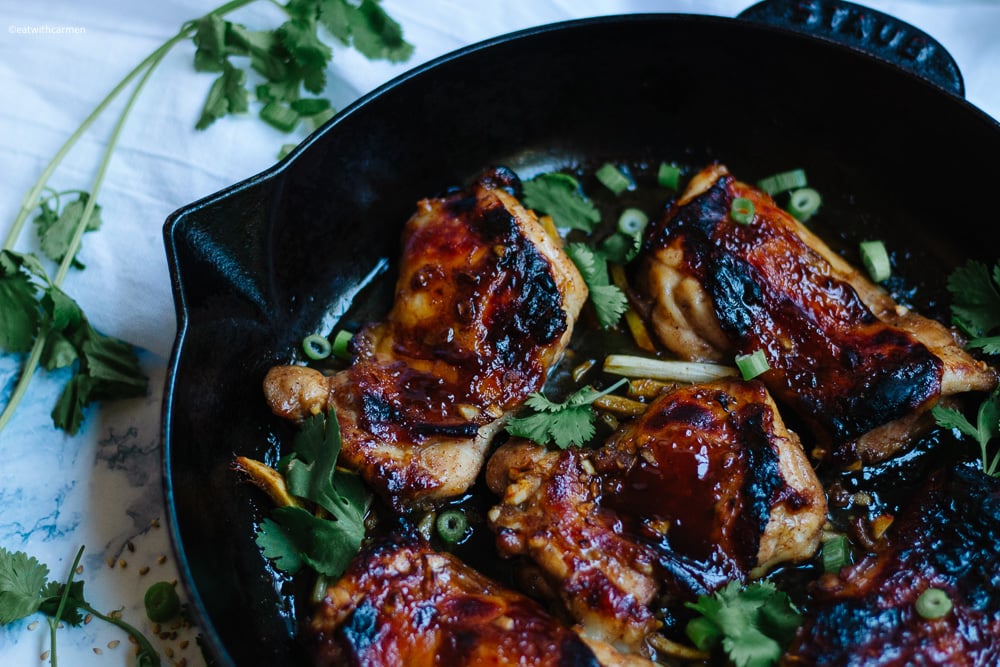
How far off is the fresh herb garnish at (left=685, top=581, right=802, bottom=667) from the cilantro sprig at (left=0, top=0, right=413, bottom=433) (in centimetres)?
251

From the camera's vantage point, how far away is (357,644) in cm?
286

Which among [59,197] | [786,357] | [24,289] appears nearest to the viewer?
[786,357]

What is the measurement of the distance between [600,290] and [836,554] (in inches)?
53.2

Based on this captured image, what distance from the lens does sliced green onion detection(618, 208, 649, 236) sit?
396 cm

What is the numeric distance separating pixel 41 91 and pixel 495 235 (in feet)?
8.06

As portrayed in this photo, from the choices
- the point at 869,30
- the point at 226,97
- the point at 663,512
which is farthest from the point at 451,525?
the point at 869,30

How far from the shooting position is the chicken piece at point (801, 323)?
10.9 feet

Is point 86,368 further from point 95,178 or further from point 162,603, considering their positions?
point 162,603

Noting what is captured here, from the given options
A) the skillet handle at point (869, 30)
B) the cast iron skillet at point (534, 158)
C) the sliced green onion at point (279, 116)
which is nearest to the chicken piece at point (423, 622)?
the cast iron skillet at point (534, 158)

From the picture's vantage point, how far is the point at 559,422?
132 inches

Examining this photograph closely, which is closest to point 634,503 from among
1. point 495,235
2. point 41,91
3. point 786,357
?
point 786,357

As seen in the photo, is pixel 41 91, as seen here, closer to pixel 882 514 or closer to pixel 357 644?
pixel 357 644

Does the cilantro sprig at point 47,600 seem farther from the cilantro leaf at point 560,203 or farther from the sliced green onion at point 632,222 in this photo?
the sliced green onion at point 632,222

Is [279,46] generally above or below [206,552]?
above
